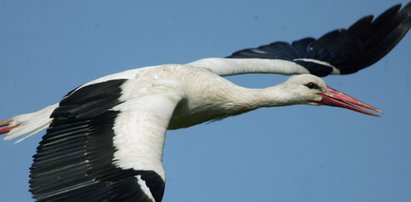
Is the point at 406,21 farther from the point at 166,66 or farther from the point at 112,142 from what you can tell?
the point at 112,142

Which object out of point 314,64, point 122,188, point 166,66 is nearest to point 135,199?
point 122,188

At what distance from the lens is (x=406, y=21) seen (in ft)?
39.3

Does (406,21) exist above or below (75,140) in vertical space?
above

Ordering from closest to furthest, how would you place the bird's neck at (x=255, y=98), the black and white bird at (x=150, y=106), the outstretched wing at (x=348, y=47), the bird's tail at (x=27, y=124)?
the black and white bird at (x=150, y=106)
the bird's tail at (x=27, y=124)
the bird's neck at (x=255, y=98)
the outstretched wing at (x=348, y=47)

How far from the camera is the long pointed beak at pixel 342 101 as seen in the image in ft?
34.2

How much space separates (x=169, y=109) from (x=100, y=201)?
1563 mm

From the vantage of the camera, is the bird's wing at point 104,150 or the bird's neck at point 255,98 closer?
the bird's wing at point 104,150

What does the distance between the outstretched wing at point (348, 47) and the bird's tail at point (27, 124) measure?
3450 mm

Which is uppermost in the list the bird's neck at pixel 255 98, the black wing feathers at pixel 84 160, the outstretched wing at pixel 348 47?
the outstretched wing at pixel 348 47

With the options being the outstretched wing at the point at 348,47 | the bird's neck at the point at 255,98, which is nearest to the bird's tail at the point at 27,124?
the bird's neck at the point at 255,98

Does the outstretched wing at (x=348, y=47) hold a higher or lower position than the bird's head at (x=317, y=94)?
higher

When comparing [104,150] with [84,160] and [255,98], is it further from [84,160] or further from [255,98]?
[255,98]

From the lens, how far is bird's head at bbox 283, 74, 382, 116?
10.2m

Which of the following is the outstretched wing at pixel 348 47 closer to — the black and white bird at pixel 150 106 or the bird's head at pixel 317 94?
the black and white bird at pixel 150 106
